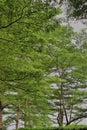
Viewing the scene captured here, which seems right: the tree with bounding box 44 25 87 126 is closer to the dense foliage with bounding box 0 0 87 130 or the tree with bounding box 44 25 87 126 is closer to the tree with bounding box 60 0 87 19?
the dense foliage with bounding box 0 0 87 130

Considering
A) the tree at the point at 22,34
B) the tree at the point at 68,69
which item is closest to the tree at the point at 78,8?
the tree at the point at 22,34

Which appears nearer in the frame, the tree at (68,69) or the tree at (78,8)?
the tree at (78,8)

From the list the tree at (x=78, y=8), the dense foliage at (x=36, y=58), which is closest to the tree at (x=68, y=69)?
the dense foliage at (x=36, y=58)

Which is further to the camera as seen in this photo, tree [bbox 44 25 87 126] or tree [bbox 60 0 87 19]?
tree [bbox 44 25 87 126]

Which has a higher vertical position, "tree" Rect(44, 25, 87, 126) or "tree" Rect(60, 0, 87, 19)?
"tree" Rect(60, 0, 87, 19)

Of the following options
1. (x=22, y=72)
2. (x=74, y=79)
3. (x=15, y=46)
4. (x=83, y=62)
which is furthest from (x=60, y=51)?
(x=15, y=46)

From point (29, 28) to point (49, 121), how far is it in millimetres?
20750

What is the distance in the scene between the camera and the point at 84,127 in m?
14.4

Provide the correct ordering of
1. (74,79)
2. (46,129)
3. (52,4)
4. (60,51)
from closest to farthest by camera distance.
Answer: (52,4) → (46,129) → (60,51) → (74,79)

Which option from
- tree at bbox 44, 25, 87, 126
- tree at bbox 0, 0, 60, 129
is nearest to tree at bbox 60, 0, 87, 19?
tree at bbox 0, 0, 60, 129

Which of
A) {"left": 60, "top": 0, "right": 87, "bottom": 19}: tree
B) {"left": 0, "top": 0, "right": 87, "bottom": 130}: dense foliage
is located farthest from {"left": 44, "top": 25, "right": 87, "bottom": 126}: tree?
{"left": 60, "top": 0, "right": 87, "bottom": 19}: tree

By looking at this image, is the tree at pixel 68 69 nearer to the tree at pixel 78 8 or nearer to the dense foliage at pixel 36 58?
the dense foliage at pixel 36 58

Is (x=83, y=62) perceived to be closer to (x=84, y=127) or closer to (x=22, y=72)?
(x=22, y=72)

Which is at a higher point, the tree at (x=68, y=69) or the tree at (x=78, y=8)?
the tree at (x=78, y=8)
